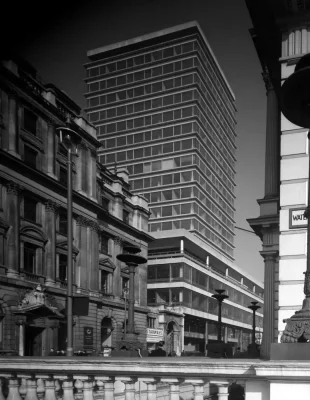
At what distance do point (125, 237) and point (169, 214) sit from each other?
37.8 meters

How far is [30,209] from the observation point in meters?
38.3

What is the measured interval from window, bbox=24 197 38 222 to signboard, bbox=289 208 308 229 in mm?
29556

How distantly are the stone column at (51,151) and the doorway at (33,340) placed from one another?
11474 mm

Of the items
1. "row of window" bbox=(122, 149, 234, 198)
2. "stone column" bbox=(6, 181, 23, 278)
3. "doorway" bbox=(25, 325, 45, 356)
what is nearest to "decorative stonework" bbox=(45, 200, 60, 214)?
"stone column" bbox=(6, 181, 23, 278)

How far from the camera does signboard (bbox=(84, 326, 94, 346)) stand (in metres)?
43.4

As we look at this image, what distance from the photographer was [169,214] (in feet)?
302

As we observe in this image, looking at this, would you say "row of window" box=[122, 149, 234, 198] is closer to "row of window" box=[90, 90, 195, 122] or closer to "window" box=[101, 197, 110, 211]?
"row of window" box=[90, 90, 195, 122]

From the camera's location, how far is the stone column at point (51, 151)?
4006cm

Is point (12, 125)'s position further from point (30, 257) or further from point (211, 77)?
point (211, 77)

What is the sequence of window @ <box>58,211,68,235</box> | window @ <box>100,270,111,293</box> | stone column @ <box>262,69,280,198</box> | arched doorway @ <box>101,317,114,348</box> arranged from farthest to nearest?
1. window @ <box>100,270,111,293</box>
2. arched doorway @ <box>101,317,114,348</box>
3. window @ <box>58,211,68,235</box>
4. stone column @ <box>262,69,280,198</box>

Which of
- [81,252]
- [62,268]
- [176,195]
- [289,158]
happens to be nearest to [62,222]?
[62,268]

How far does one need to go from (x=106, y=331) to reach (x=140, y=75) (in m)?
60.7

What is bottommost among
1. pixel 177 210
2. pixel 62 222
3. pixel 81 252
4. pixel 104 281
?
pixel 104 281

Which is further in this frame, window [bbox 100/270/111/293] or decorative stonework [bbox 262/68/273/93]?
window [bbox 100/270/111/293]
